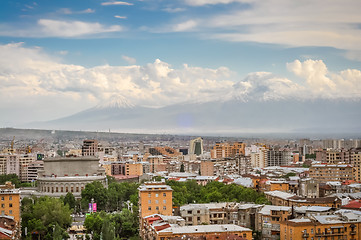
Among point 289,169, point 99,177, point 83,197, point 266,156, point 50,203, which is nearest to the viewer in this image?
point 50,203

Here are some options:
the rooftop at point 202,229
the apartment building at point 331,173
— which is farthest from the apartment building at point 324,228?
the apartment building at point 331,173

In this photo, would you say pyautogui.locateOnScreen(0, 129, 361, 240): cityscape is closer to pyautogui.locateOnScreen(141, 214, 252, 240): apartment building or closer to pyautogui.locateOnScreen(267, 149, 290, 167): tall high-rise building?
pyautogui.locateOnScreen(141, 214, 252, 240): apartment building

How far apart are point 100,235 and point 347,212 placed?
51.3ft

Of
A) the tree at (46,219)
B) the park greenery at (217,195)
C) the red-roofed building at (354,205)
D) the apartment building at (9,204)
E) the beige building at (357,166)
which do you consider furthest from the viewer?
the beige building at (357,166)

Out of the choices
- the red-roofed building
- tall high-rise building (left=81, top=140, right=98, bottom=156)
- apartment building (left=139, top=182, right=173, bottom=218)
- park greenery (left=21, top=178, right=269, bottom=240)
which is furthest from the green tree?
tall high-rise building (left=81, top=140, right=98, bottom=156)

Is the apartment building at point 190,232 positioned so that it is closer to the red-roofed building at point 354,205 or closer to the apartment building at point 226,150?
the red-roofed building at point 354,205

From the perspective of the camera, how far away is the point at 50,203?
53375 millimetres

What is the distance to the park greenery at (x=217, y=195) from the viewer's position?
61.8 metres

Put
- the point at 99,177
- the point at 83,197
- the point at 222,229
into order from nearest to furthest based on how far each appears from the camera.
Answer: the point at 222,229 < the point at 83,197 < the point at 99,177

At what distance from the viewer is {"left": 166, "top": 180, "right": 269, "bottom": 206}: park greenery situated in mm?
61781

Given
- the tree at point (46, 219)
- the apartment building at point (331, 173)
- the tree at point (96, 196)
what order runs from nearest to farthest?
the tree at point (46, 219), the tree at point (96, 196), the apartment building at point (331, 173)

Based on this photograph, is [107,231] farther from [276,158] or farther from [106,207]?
[276,158]

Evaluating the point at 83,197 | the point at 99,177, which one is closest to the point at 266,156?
the point at 99,177

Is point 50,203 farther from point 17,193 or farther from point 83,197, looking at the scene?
point 83,197
